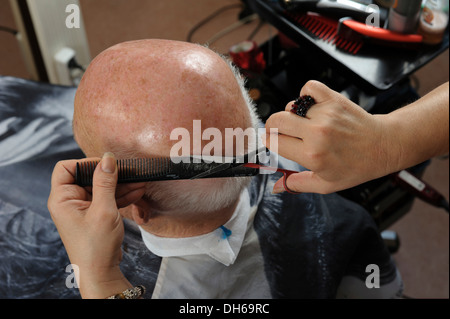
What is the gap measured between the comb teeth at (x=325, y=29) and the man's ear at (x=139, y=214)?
27.3 inches

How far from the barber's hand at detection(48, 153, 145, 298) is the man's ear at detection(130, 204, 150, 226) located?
17 centimetres

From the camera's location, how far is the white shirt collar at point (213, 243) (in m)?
1.20

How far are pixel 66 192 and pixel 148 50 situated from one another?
1.15 feet

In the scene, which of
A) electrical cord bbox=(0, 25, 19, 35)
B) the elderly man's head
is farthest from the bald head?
electrical cord bbox=(0, 25, 19, 35)

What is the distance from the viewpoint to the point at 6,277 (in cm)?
131

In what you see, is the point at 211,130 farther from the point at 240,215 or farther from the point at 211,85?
the point at 240,215

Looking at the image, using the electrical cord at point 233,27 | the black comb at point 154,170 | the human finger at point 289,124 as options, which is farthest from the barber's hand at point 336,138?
the electrical cord at point 233,27

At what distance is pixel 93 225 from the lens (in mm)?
855

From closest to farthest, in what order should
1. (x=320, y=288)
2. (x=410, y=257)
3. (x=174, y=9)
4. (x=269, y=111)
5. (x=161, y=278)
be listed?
(x=161, y=278) → (x=320, y=288) → (x=269, y=111) → (x=410, y=257) → (x=174, y=9)

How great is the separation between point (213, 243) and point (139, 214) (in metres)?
0.25

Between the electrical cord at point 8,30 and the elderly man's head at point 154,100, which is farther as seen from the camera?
the electrical cord at point 8,30

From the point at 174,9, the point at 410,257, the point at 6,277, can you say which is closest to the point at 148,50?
the point at 6,277

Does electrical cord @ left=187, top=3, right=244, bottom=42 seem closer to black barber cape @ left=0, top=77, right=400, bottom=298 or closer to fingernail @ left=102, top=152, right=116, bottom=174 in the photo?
black barber cape @ left=0, top=77, right=400, bottom=298

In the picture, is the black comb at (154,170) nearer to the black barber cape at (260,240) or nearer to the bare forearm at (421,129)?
the bare forearm at (421,129)
